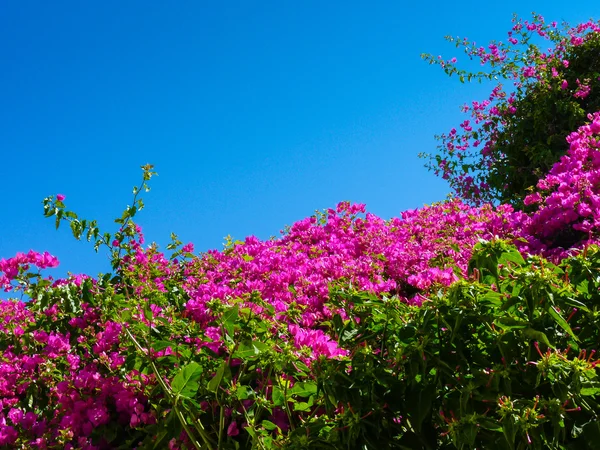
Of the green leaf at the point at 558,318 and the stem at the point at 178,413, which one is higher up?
the stem at the point at 178,413

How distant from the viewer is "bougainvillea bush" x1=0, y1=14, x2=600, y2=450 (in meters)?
2.11

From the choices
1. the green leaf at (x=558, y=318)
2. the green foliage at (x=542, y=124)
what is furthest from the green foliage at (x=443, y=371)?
the green foliage at (x=542, y=124)

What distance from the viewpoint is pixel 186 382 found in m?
2.56

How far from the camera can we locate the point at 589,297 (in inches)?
95.5

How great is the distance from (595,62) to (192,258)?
7696mm

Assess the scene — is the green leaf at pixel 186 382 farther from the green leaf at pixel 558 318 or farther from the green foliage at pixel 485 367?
the green leaf at pixel 558 318

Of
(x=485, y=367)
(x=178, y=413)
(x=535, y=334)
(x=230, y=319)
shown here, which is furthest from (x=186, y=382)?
(x=535, y=334)

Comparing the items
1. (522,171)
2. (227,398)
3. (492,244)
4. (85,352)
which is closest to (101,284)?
(85,352)

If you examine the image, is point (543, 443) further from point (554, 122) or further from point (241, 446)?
point (554, 122)

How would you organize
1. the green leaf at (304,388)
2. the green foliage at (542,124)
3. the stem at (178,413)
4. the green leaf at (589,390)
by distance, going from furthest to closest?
the green foliage at (542,124) < the stem at (178,413) < the green leaf at (304,388) < the green leaf at (589,390)

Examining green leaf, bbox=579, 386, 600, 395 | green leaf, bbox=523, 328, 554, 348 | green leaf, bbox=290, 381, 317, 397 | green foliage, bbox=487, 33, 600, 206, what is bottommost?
green leaf, bbox=579, 386, 600, 395

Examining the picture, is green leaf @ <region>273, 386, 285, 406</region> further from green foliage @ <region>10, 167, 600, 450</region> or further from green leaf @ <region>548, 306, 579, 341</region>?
green leaf @ <region>548, 306, 579, 341</region>

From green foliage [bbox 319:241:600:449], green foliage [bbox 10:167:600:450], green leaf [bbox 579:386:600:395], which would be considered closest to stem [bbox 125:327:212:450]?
green foliage [bbox 10:167:600:450]

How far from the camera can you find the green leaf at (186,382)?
100 inches
